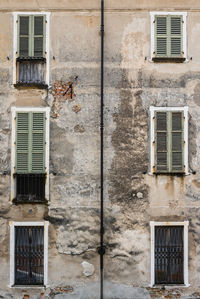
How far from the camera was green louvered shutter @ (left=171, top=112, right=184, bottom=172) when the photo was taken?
12.3 metres

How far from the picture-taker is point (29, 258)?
12.2 meters

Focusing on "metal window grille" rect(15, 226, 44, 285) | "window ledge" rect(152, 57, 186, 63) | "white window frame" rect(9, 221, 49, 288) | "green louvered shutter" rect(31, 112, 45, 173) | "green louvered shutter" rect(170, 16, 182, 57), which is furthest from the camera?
"green louvered shutter" rect(170, 16, 182, 57)

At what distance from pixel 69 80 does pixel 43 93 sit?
2.84 feet

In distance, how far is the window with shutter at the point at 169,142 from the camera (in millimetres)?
12312

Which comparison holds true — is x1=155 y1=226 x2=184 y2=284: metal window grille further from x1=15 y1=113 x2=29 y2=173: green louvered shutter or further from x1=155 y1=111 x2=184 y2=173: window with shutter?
x1=15 y1=113 x2=29 y2=173: green louvered shutter

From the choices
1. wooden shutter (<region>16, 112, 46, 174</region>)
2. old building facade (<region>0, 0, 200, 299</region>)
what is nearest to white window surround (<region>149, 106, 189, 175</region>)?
old building facade (<region>0, 0, 200, 299</region>)

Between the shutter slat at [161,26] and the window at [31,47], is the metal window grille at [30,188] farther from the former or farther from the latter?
the shutter slat at [161,26]

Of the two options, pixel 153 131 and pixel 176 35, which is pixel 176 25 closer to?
pixel 176 35

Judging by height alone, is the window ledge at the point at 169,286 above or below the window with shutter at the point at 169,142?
below

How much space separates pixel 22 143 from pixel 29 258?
3.33m

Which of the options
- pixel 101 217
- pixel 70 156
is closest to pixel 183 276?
pixel 101 217

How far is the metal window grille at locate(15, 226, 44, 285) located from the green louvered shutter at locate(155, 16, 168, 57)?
247 inches

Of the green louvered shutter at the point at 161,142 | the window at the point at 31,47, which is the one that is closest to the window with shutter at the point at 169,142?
the green louvered shutter at the point at 161,142

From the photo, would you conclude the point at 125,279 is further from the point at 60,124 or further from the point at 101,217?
the point at 60,124
